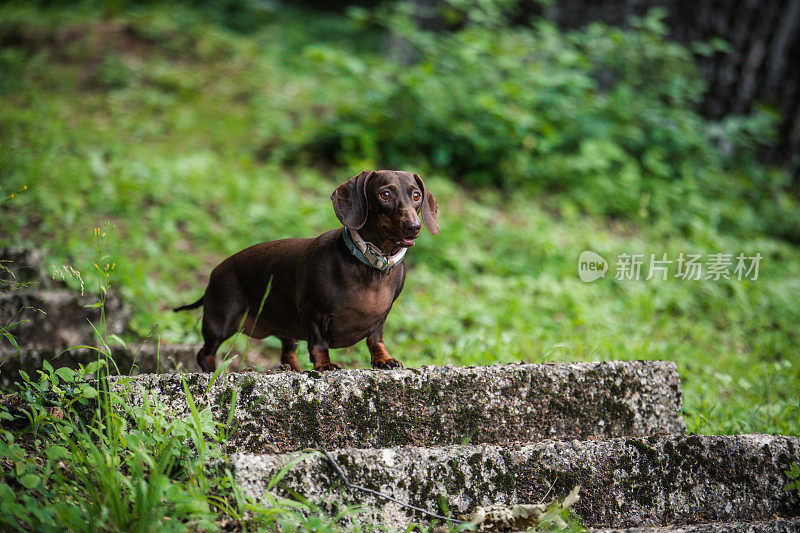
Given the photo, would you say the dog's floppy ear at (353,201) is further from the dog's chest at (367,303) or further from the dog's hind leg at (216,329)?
the dog's hind leg at (216,329)

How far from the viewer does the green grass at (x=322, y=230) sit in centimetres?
375

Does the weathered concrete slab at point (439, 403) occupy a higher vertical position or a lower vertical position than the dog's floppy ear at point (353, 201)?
lower

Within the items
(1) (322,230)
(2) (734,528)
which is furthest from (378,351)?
(1) (322,230)

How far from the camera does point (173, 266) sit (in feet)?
15.4

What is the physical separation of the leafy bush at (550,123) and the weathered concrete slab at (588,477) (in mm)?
4353

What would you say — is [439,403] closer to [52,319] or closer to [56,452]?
[56,452]

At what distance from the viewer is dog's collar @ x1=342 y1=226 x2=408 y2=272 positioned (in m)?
2.21

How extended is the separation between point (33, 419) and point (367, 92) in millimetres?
5654

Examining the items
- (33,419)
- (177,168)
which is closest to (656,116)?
(177,168)

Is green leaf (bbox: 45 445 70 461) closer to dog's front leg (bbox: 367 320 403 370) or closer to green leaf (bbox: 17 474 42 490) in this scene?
green leaf (bbox: 17 474 42 490)

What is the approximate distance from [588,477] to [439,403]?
53 centimetres

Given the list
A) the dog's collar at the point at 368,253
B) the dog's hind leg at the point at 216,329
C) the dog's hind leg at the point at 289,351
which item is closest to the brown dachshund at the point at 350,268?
the dog's collar at the point at 368,253

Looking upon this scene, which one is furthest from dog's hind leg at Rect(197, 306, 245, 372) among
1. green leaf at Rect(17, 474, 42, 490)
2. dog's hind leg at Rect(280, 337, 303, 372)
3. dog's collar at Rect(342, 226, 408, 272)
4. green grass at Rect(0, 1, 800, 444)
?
green leaf at Rect(17, 474, 42, 490)

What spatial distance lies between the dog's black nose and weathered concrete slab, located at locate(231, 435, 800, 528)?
70cm
